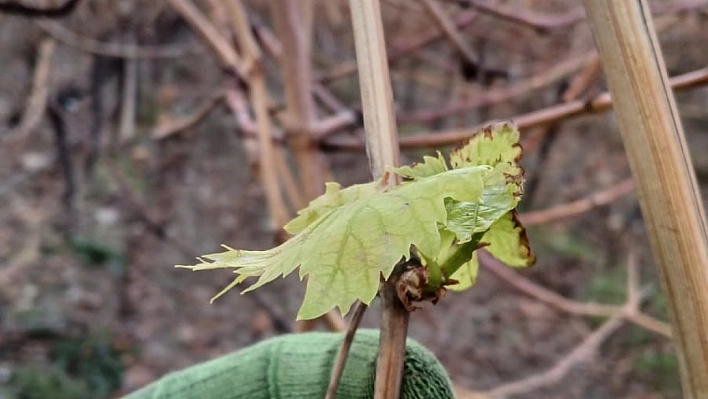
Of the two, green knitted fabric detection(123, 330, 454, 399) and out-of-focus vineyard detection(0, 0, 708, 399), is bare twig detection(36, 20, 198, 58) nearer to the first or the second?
out-of-focus vineyard detection(0, 0, 708, 399)

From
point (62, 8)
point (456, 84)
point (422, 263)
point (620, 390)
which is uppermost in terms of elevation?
point (456, 84)

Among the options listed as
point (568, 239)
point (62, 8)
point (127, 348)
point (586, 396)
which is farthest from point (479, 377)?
point (62, 8)

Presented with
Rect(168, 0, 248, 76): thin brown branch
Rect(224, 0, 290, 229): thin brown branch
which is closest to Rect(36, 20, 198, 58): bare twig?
Rect(168, 0, 248, 76): thin brown branch

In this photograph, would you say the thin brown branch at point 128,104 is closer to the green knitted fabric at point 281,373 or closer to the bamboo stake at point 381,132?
the green knitted fabric at point 281,373

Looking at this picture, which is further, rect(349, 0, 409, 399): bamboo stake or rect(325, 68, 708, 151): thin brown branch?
rect(325, 68, 708, 151): thin brown branch

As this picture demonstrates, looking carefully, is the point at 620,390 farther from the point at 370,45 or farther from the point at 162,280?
the point at 370,45

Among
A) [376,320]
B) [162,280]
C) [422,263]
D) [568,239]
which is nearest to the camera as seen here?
[422,263]
